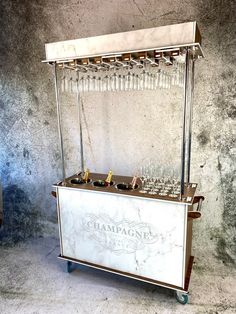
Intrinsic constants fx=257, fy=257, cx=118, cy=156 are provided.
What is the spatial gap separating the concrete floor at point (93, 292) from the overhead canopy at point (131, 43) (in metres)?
1.98

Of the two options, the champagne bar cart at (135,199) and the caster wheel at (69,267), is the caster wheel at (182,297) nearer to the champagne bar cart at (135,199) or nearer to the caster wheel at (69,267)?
the champagne bar cart at (135,199)

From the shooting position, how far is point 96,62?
2.08 m

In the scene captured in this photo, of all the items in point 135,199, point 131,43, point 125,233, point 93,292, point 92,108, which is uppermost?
point 131,43

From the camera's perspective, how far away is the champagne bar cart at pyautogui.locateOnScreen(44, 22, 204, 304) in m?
1.82

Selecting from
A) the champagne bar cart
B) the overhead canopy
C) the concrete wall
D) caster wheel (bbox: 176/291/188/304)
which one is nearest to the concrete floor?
caster wheel (bbox: 176/291/188/304)

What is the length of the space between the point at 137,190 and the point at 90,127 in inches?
42.0

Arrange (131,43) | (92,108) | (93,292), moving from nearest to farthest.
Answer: (131,43) → (93,292) → (92,108)

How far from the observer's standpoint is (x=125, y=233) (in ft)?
7.04

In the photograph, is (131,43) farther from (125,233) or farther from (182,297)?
(182,297)

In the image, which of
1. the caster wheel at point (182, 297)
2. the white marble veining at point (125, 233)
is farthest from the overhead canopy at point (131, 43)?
the caster wheel at point (182, 297)

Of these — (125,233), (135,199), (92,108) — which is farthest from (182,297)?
(92,108)

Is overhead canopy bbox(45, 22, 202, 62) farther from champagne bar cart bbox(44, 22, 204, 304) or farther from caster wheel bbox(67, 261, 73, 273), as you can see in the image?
caster wheel bbox(67, 261, 73, 273)

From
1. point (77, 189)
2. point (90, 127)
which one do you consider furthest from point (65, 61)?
point (77, 189)

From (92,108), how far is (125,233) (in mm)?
1403
